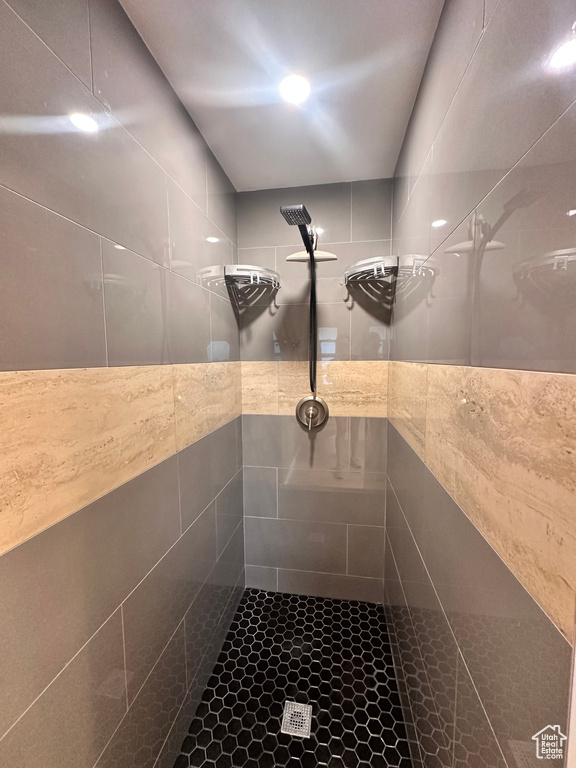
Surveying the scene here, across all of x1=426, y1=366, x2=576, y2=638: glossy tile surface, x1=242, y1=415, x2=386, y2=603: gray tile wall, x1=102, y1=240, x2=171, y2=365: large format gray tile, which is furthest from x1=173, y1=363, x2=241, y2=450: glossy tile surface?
x1=426, y1=366, x2=576, y2=638: glossy tile surface

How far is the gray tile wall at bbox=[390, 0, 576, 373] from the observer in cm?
Result: 37

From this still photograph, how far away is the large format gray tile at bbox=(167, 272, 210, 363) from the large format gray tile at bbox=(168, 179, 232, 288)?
44 millimetres

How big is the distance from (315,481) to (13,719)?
4.13ft

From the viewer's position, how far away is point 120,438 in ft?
2.43

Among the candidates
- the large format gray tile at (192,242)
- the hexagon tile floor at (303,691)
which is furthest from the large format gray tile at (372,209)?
the hexagon tile floor at (303,691)

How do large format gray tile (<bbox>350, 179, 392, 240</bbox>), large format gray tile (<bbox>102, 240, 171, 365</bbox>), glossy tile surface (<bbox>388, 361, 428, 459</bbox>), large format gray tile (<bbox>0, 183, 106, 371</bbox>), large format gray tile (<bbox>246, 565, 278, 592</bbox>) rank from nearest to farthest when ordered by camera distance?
large format gray tile (<bbox>0, 183, 106, 371</bbox>)
large format gray tile (<bbox>102, 240, 171, 365</bbox>)
glossy tile surface (<bbox>388, 361, 428, 459</bbox>)
large format gray tile (<bbox>350, 179, 392, 240</bbox>)
large format gray tile (<bbox>246, 565, 278, 592</bbox>)

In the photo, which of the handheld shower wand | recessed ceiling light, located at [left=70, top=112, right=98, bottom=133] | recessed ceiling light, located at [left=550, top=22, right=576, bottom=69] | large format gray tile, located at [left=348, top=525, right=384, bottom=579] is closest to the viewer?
recessed ceiling light, located at [left=550, top=22, right=576, bottom=69]

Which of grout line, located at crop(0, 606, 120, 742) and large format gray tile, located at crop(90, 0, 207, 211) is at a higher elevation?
large format gray tile, located at crop(90, 0, 207, 211)

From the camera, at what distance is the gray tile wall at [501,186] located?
37 centimetres

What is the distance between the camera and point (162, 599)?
91cm

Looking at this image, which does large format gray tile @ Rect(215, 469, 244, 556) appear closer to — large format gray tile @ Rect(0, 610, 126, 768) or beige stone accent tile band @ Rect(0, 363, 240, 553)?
beige stone accent tile band @ Rect(0, 363, 240, 553)

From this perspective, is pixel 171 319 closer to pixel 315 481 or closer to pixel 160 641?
pixel 160 641

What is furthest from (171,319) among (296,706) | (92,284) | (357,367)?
(296,706)

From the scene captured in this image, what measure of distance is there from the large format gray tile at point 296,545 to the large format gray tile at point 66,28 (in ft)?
5.76
